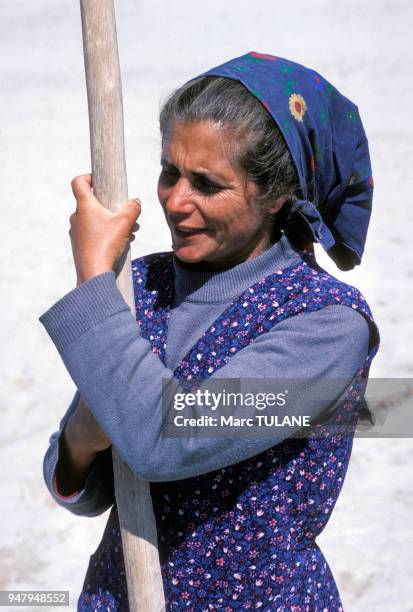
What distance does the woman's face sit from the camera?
166cm

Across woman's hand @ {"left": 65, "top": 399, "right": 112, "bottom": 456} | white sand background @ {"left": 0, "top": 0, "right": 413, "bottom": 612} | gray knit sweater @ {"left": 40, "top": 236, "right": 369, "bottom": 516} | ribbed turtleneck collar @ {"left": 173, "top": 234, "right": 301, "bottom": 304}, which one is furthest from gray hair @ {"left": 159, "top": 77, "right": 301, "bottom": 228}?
white sand background @ {"left": 0, "top": 0, "right": 413, "bottom": 612}

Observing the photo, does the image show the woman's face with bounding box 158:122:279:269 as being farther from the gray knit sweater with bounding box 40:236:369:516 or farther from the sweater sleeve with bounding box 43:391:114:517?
the sweater sleeve with bounding box 43:391:114:517

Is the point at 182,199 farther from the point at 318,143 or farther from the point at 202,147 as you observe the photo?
the point at 318,143

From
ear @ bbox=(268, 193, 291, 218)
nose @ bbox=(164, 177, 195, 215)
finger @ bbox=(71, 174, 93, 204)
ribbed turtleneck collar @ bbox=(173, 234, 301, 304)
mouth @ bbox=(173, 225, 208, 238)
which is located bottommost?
ribbed turtleneck collar @ bbox=(173, 234, 301, 304)

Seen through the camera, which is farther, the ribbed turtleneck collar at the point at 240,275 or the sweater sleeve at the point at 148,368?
the ribbed turtleneck collar at the point at 240,275

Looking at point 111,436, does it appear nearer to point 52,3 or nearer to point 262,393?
point 262,393

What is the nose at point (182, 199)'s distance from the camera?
168 centimetres

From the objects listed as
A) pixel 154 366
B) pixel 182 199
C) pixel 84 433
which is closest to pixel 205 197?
pixel 182 199

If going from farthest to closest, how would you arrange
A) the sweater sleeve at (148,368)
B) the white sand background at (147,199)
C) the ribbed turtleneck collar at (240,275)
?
the white sand background at (147,199) → the ribbed turtleneck collar at (240,275) → the sweater sleeve at (148,368)

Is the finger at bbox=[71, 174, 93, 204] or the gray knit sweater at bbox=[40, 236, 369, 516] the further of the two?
the finger at bbox=[71, 174, 93, 204]

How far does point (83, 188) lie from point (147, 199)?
470 cm

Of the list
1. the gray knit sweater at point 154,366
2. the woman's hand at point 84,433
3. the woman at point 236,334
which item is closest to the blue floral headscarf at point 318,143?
the woman at point 236,334

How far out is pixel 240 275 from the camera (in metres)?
1.77

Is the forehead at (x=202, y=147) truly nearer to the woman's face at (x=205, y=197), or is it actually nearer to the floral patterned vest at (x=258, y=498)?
the woman's face at (x=205, y=197)
